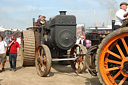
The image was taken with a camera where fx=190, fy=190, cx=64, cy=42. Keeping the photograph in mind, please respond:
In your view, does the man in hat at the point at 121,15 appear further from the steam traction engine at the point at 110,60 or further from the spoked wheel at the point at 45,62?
the spoked wheel at the point at 45,62

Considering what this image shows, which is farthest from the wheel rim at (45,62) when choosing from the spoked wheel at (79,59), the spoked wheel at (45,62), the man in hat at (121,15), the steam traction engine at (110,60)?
the man in hat at (121,15)

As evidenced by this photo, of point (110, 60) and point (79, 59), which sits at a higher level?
point (110, 60)

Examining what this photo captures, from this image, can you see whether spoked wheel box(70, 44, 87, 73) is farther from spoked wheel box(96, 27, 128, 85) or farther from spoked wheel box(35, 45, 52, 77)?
spoked wheel box(96, 27, 128, 85)

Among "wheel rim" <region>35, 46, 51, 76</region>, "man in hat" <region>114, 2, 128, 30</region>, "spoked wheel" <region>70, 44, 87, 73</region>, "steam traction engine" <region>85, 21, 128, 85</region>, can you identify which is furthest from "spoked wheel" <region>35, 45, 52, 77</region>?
"man in hat" <region>114, 2, 128, 30</region>

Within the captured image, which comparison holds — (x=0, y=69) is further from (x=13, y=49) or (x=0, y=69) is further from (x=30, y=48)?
(x=30, y=48)

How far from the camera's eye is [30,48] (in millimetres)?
7910

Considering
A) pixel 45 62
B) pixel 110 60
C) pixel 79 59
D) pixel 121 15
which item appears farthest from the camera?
pixel 79 59

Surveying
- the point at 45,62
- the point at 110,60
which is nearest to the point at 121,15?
the point at 110,60

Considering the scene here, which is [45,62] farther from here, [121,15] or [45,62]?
[121,15]

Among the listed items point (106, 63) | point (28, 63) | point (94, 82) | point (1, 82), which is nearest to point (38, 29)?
point (28, 63)

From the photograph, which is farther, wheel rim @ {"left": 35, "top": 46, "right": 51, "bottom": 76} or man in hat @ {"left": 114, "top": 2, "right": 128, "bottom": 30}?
wheel rim @ {"left": 35, "top": 46, "right": 51, "bottom": 76}

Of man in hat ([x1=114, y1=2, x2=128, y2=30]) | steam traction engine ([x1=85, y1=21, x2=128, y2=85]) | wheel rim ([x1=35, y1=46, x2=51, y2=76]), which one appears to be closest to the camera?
steam traction engine ([x1=85, y1=21, x2=128, y2=85])

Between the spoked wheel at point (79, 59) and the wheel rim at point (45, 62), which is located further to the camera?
the spoked wheel at point (79, 59)

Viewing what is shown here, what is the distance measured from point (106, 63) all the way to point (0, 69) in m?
4.61
